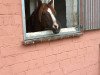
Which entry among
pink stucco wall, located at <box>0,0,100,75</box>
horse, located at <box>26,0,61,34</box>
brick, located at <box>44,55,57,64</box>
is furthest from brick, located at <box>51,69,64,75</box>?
horse, located at <box>26,0,61,34</box>

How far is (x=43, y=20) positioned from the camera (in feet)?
12.2

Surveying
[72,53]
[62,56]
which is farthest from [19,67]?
[72,53]

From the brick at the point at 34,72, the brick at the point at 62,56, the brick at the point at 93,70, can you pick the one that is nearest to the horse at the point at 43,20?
the brick at the point at 62,56

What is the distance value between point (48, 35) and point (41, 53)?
0.97ft

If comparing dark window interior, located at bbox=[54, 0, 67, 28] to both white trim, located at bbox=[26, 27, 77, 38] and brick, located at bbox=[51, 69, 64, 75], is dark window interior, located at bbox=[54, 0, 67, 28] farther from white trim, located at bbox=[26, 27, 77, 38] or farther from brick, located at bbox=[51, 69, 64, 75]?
brick, located at bbox=[51, 69, 64, 75]

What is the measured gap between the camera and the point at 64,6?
4258 mm

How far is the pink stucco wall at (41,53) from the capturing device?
3.27 m

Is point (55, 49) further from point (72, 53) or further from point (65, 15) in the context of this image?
point (65, 15)

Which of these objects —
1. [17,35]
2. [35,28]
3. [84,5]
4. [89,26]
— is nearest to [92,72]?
[89,26]

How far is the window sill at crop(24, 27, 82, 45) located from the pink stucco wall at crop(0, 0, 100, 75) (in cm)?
9

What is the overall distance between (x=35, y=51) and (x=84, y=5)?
1327 mm

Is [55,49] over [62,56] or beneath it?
over

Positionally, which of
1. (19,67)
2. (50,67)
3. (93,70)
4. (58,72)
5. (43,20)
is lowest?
(93,70)

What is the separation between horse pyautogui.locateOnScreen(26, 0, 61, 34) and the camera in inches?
144
